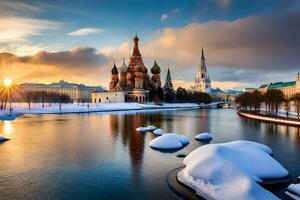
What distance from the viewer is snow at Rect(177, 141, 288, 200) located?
9.23 m

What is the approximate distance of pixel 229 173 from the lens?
10.1 meters

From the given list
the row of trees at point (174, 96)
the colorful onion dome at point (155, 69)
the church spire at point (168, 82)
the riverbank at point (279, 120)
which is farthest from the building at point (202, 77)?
the riverbank at point (279, 120)

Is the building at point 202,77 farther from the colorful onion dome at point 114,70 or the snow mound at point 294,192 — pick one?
the snow mound at point 294,192

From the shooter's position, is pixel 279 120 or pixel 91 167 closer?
pixel 91 167

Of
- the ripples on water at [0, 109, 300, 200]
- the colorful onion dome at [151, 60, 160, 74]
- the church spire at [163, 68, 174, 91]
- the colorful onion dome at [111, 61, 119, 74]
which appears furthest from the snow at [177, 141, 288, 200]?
the church spire at [163, 68, 174, 91]

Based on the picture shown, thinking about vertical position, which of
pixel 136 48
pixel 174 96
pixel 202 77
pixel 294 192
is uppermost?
pixel 136 48

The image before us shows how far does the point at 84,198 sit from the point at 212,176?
4602mm

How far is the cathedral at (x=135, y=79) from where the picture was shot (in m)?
92.9

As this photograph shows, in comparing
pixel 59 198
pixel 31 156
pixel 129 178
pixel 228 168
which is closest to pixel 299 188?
pixel 228 168

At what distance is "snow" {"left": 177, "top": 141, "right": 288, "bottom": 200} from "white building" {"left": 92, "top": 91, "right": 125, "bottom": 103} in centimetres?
8073

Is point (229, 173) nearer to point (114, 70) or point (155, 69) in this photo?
point (155, 69)

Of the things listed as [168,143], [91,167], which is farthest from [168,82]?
[91,167]

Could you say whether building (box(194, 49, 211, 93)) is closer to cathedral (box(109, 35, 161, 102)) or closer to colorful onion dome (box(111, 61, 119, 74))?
cathedral (box(109, 35, 161, 102))

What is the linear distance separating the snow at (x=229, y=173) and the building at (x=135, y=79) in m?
79.9
